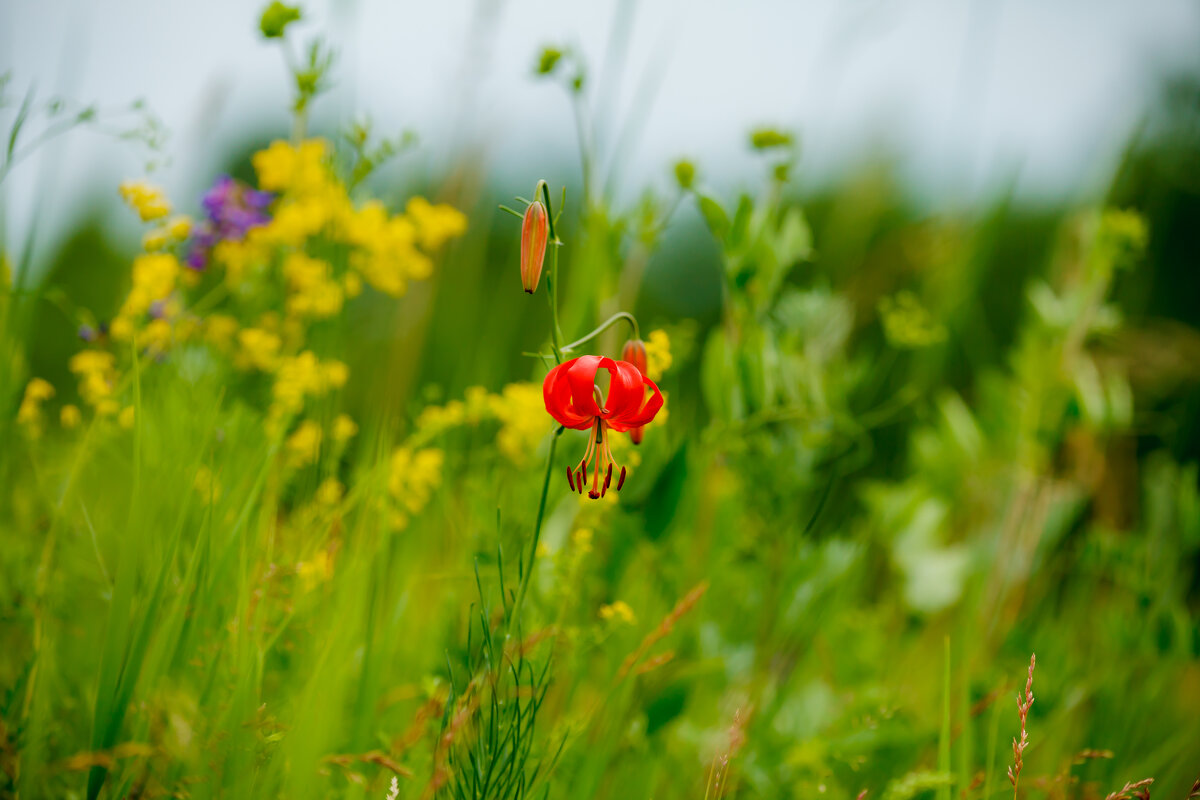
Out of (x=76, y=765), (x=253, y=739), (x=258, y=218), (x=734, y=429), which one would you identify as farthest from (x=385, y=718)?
(x=258, y=218)

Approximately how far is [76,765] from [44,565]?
416mm

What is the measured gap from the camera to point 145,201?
1162mm

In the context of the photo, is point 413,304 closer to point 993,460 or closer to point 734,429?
point 734,429

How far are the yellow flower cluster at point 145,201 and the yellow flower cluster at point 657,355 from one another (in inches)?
31.2

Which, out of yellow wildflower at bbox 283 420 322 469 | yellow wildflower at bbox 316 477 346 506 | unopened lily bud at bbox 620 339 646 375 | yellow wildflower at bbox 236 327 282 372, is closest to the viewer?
unopened lily bud at bbox 620 339 646 375

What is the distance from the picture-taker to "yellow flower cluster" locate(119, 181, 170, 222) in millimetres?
1159

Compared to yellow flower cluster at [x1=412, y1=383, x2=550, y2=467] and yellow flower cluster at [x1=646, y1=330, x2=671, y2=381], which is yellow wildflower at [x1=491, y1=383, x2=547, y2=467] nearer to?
yellow flower cluster at [x1=412, y1=383, x2=550, y2=467]

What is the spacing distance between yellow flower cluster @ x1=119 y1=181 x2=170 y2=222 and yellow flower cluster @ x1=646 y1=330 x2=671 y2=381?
0.79m

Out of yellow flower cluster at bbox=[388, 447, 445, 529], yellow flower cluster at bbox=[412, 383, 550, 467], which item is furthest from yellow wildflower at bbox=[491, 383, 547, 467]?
yellow flower cluster at bbox=[388, 447, 445, 529]

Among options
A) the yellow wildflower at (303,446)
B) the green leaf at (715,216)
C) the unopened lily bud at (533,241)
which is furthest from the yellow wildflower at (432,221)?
the unopened lily bud at (533,241)

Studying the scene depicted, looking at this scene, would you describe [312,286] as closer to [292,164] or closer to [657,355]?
[292,164]

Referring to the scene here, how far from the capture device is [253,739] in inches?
29.5

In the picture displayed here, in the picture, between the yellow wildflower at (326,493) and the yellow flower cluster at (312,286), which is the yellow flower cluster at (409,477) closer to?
the yellow wildflower at (326,493)

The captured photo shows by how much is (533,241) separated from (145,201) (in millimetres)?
765
